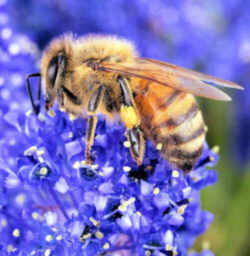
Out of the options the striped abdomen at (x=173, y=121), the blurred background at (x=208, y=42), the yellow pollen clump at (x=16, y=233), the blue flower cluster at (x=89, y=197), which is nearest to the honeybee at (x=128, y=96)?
the striped abdomen at (x=173, y=121)

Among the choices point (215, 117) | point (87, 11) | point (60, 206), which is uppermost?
point (87, 11)

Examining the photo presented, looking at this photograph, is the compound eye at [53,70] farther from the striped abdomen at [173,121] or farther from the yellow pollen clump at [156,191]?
the yellow pollen clump at [156,191]

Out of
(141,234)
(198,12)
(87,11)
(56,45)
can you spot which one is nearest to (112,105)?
(56,45)

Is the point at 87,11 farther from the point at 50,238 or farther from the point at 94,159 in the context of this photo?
the point at 50,238

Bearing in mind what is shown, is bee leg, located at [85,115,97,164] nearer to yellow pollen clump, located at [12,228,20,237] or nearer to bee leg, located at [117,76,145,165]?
bee leg, located at [117,76,145,165]

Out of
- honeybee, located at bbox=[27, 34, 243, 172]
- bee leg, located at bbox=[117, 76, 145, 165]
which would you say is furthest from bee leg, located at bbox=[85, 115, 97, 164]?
bee leg, located at bbox=[117, 76, 145, 165]

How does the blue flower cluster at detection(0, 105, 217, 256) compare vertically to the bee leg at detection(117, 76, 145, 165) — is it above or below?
below
